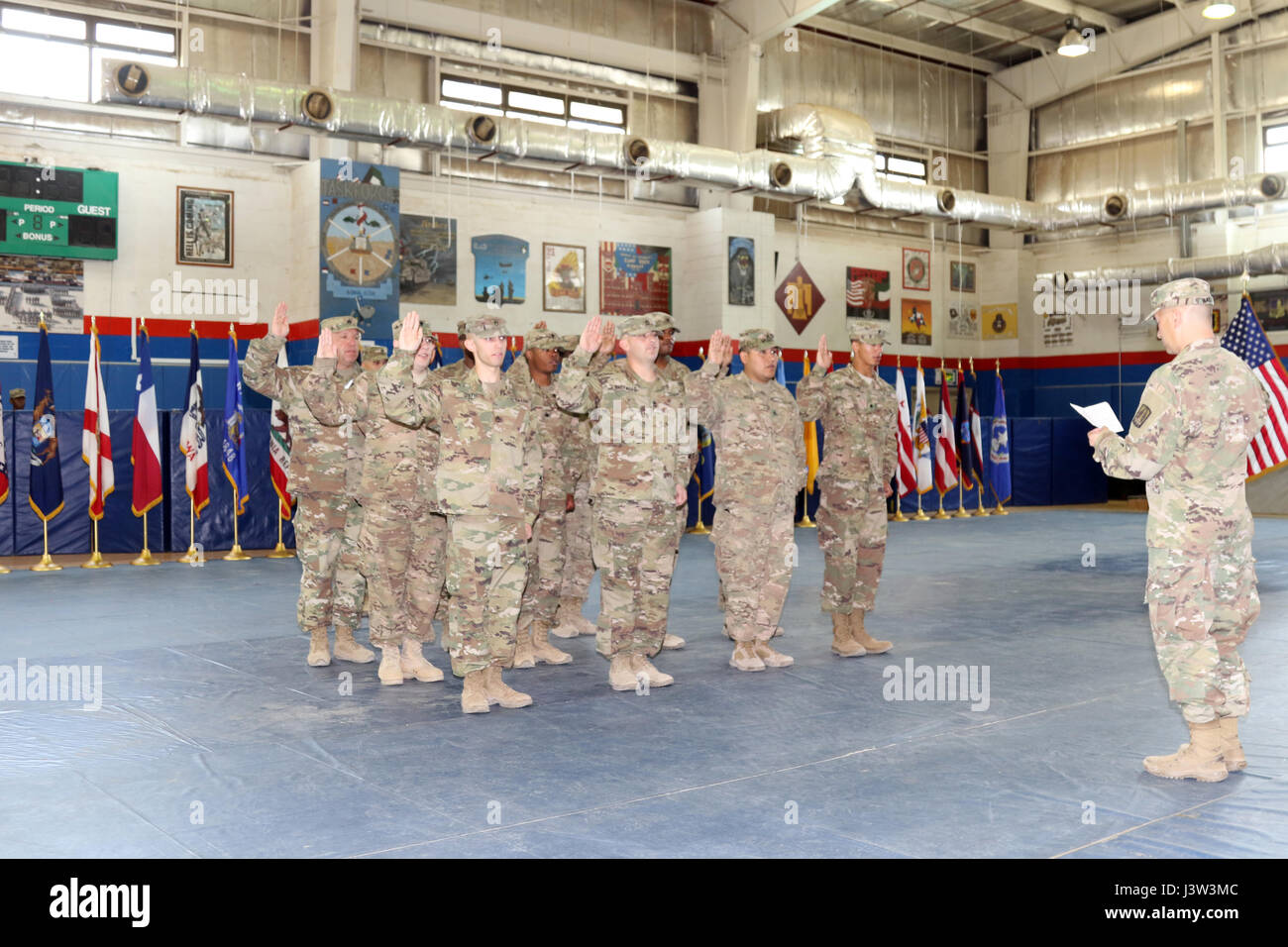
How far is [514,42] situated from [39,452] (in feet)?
27.8

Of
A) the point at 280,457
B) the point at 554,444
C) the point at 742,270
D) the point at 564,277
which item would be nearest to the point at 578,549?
the point at 554,444

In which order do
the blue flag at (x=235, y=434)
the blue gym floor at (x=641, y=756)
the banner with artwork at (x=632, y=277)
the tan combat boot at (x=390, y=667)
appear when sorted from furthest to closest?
the banner with artwork at (x=632, y=277) < the blue flag at (x=235, y=434) < the tan combat boot at (x=390, y=667) < the blue gym floor at (x=641, y=756)

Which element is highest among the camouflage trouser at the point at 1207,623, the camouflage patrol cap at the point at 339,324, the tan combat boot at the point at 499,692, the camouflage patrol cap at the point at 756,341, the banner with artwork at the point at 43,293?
the banner with artwork at the point at 43,293

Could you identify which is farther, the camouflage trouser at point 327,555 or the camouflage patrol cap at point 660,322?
the camouflage trouser at point 327,555

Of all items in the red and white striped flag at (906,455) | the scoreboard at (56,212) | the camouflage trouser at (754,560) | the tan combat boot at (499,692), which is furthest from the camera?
the red and white striped flag at (906,455)

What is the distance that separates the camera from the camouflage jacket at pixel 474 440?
15.6 ft

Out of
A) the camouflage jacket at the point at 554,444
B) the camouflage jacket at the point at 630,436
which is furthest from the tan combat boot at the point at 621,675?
the camouflage jacket at the point at 554,444

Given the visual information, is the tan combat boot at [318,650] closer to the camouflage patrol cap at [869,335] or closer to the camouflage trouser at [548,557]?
the camouflage trouser at [548,557]

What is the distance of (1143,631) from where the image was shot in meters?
7.03

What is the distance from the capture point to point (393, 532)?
5465 mm

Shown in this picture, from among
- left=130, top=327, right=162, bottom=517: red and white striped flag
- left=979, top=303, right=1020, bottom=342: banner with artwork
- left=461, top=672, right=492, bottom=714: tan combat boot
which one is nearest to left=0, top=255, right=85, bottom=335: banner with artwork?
left=130, top=327, right=162, bottom=517: red and white striped flag
